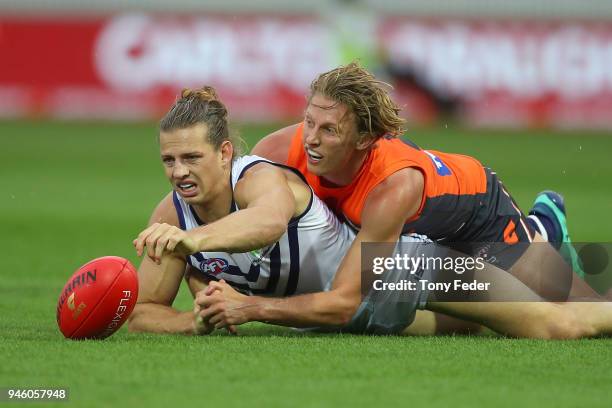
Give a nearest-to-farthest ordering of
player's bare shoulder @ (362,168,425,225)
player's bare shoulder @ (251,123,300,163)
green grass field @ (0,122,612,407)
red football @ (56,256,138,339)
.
A: green grass field @ (0,122,612,407) < red football @ (56,256,138,339) < player's bare shoulder @ (362,168,425,225) < player's bare shoulder @ (251,123,300,163)

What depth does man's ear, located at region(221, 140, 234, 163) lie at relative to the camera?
653 centimetres

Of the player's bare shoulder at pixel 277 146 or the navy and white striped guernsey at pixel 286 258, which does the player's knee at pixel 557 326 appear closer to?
the navy and white striped guernsey at pixel 286 258

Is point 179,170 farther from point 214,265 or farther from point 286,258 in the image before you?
point 286,258

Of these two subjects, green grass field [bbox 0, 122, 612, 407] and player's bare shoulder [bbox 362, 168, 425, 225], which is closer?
green grass field [bbox 0, 122, 612, 407]

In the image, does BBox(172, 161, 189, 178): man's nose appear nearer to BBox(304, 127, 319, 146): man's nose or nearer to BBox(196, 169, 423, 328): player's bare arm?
BBox(196, 169, 423, 328): player's bare arm

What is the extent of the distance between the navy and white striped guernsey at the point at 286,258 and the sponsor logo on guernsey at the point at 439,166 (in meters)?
0.73

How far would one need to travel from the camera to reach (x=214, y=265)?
22.0ft

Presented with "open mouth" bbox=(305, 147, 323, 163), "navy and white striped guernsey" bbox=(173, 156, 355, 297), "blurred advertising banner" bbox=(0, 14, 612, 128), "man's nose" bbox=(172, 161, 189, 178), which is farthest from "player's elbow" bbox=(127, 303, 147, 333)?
"blurred advertising banner" bbox=(0, 14, 612, 128)

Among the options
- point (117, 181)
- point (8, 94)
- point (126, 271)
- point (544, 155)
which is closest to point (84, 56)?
point (8, 94)

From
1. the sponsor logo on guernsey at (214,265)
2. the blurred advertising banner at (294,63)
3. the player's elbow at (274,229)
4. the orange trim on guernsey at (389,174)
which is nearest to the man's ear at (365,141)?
the orange trim on guernsey at (389,174)

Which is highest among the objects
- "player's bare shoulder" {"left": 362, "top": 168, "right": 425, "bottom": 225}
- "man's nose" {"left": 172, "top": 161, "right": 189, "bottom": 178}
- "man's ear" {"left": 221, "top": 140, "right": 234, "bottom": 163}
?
"man's ear" {"left": 221, "top": 140, "right": 234, "bottom": 163}

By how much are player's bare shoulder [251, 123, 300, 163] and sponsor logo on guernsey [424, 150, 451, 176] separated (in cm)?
93

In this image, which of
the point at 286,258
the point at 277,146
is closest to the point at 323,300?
the point at 286,258

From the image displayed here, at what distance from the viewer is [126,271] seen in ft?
20.1
